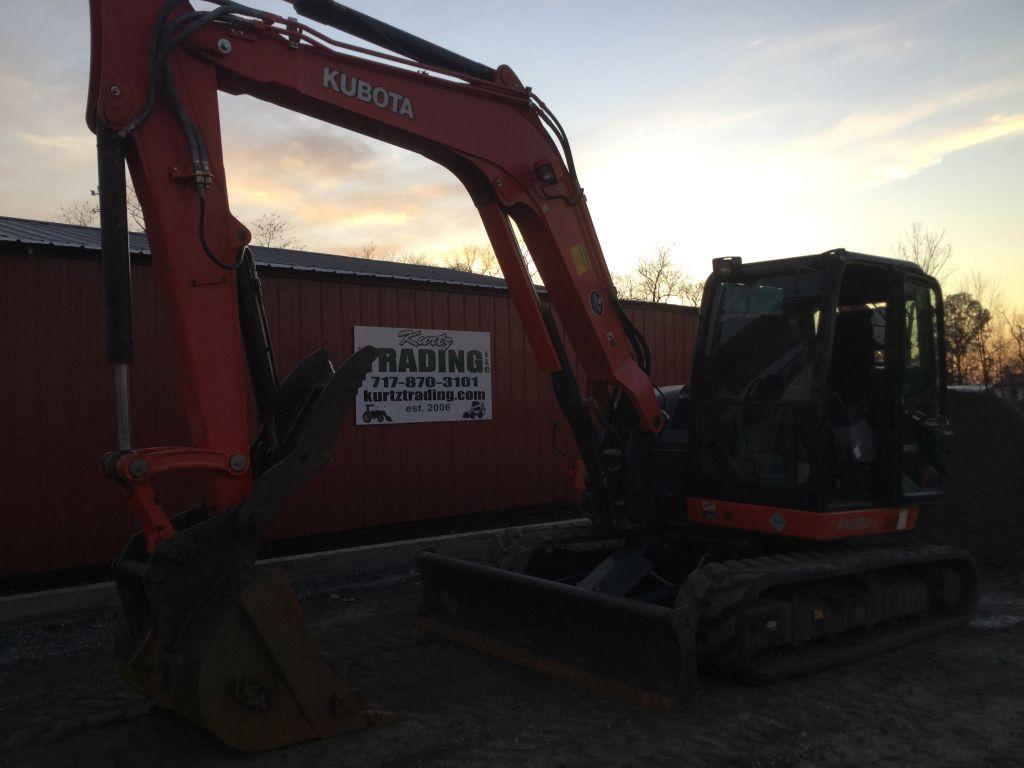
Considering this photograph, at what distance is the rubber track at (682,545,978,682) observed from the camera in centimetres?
472

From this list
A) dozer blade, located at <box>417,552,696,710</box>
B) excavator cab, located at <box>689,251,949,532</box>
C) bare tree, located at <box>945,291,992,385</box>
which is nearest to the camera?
dozer blade, located at <box>417,552,696,710</box>

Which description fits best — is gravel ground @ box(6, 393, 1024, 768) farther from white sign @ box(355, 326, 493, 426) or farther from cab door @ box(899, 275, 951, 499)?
white sign @ box(355, 326, 493, 426)

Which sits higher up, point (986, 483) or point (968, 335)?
point (968, 335)

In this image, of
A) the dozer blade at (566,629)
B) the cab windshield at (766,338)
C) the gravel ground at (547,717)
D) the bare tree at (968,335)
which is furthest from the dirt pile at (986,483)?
the bare tree at (968,335)

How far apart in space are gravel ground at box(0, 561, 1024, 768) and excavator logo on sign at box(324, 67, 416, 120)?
3.29 metres

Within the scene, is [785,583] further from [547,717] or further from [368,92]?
[368,92]

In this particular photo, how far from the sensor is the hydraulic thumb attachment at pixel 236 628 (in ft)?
12.2

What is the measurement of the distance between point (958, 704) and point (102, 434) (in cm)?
677

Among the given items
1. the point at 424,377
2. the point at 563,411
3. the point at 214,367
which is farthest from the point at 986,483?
the point at 214,367

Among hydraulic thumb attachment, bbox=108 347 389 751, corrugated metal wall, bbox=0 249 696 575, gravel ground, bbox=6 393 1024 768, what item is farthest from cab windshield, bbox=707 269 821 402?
corrugated metal wall, bbox=0 249 696 575

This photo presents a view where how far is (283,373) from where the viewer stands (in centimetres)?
886

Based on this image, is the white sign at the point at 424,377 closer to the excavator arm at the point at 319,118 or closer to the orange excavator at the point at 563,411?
the orange excavator at the point at 563,411

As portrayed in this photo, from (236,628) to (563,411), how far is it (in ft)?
8.49

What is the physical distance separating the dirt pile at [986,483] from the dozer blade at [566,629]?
13.1ft
